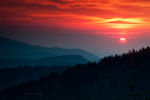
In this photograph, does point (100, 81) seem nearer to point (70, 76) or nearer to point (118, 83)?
point (118, 83)

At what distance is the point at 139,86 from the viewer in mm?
95812

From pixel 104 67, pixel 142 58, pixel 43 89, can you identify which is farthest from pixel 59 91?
pixel 142 58

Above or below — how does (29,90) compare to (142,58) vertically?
below

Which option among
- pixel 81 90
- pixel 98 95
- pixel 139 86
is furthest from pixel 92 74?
pixel 139 86

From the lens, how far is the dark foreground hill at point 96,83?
103 meters

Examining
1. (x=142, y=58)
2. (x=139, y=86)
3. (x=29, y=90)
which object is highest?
(x=142, y=58)

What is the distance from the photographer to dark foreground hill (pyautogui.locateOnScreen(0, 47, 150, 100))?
103188mm

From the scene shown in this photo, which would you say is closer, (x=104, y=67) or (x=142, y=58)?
(x=142, y=58)

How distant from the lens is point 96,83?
118 metres

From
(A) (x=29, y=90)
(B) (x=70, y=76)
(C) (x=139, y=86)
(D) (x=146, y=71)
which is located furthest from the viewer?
(B) (x=70, y=76)

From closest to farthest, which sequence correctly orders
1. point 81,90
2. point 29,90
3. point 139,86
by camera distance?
point 139,86 → point 81,90 → point 29,90

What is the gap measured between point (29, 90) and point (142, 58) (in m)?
45.5

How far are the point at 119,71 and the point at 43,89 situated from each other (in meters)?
31.8

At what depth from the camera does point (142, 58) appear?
111m
